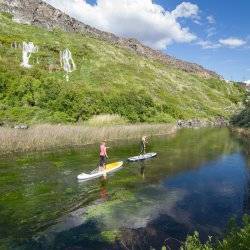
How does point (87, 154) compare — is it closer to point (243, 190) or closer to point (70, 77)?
point (243, 190)

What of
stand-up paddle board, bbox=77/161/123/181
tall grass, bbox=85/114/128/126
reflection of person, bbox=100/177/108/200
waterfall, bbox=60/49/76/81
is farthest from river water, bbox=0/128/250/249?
waterfall, bbox=60/49/76/81

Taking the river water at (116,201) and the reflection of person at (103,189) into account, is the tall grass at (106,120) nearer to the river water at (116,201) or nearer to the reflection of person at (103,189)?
the river water at (116,201)

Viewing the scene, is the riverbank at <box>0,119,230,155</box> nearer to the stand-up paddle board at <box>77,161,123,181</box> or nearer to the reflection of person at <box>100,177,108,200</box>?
the stand-up paddle board at <box>77,161,123,181</box>

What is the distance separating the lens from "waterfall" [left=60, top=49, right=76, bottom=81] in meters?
110

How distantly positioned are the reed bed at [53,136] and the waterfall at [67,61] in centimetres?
4701

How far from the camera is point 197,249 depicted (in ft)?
34.7

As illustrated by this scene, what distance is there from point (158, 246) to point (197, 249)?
385 inches

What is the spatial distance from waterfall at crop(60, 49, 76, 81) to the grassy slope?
4.65 ft

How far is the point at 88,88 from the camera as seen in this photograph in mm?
95188

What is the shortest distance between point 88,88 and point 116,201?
6873cm

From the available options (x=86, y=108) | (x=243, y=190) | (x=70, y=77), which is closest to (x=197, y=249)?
(x=243, y=190)

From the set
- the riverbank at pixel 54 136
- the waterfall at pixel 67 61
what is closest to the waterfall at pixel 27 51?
the waterfall at pixel 67 61

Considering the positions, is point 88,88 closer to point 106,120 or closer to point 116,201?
point 106,120

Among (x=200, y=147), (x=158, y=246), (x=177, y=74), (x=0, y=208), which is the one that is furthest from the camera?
(x=177, y=74)
